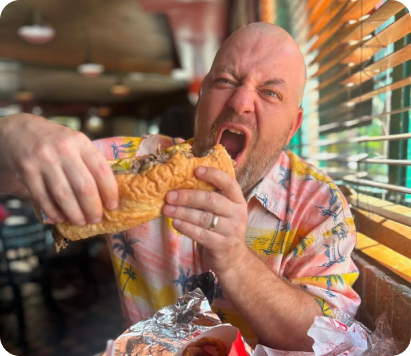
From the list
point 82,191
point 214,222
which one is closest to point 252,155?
point 214,222

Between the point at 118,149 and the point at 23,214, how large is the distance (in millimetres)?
4403

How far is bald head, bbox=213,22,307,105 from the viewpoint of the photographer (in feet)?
4.76

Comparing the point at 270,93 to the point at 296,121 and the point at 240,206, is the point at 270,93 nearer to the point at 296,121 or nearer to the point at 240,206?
the point at 296,121

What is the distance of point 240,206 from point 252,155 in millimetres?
545

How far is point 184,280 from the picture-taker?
1.50 meters

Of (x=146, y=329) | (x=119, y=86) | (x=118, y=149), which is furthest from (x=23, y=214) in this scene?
(x=119, y=86)

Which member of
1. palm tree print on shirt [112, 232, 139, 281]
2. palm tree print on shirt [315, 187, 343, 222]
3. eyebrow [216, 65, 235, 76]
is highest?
eyebrow [216, 65, 235, 76]

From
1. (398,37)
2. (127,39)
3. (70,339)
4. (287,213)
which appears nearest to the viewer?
(398,37)

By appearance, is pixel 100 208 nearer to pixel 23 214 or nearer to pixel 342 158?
pixel 342 158

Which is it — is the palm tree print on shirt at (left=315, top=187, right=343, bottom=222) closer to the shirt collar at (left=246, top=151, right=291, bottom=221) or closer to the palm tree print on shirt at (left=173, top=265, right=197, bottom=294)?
the shirt collar at (left=246, top=151, right=291, bottom=221)

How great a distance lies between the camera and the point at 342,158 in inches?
71.3

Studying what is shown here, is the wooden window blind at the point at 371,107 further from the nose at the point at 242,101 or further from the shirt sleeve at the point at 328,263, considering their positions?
the nose at the point at 242,101

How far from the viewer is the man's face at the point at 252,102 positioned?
1.41 metres

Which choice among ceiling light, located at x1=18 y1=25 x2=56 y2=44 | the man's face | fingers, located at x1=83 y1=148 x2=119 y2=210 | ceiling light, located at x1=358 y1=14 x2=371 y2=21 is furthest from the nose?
ceiling light, located at x1=18 y1=25 x2=56 y2=44
